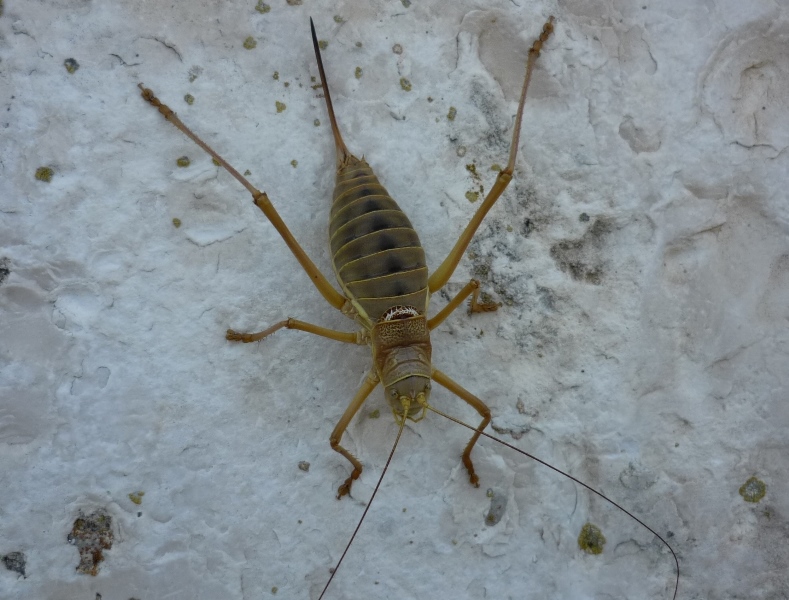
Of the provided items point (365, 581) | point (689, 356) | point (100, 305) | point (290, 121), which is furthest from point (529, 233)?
point (100, 305)

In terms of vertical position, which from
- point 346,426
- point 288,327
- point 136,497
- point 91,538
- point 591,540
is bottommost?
point 91,538

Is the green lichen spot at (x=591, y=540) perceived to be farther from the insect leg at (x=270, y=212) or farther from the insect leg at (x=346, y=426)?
the insect leg at (x=270, y=212)

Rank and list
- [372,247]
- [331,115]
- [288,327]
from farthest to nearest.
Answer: [331,115]
[288,327]
[372,247]

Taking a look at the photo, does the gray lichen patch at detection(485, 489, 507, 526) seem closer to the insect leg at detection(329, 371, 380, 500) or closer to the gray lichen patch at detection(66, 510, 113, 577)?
the insect leg at detection(329, 371, 380, 500)

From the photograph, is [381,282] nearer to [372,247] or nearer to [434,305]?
[372,247]

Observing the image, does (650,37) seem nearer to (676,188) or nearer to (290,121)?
(676,188)

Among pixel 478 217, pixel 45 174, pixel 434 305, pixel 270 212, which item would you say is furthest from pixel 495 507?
pixel 45 174

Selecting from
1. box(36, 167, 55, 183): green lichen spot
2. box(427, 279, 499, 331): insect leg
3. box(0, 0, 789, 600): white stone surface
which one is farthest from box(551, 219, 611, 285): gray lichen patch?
box(36, 167, 55, 183): green lichen spot

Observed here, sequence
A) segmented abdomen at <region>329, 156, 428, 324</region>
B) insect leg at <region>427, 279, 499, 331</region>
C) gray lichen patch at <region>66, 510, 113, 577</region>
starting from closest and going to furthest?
gray lichen patch at <region>66, 510, 113, 577</region> < segmented abdomen at <region>329, 156, 428, 324</region> < insect leg at <region>427, 279, 499, 331</region>
